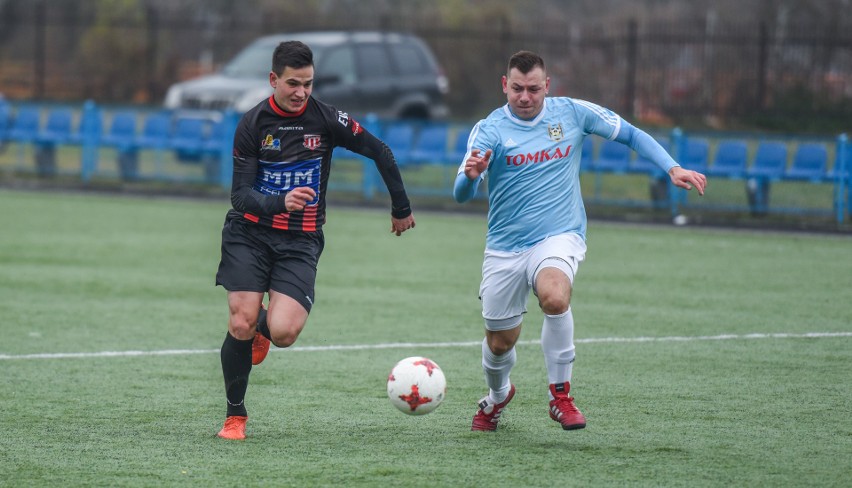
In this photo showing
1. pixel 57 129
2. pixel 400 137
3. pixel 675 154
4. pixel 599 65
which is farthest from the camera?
pixel 599 65

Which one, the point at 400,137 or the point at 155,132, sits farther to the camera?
the point at 155,132

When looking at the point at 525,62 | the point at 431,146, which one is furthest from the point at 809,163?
the point at 525,62

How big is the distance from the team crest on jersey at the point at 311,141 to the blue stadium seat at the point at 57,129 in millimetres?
15687

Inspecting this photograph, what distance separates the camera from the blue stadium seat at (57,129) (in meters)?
20.9

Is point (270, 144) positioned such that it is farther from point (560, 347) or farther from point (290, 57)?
point (560, 347)

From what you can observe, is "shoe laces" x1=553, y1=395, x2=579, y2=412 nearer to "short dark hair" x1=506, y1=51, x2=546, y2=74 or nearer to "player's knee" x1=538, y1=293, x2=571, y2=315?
"player's knee" x1=538, y1=293, x2=571, y2=315

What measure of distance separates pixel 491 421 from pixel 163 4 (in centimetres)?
4521

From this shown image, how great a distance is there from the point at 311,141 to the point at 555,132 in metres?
1.26

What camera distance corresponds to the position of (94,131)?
20.8m

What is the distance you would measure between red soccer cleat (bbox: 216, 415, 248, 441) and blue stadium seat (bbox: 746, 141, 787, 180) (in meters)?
12.6

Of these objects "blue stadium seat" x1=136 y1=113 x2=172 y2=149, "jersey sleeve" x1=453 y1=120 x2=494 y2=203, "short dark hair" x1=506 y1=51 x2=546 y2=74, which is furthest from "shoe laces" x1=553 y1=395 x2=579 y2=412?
"blue stadium seat" x1=136 y1=113 x2=172 y2=149

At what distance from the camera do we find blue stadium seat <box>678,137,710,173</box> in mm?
17500

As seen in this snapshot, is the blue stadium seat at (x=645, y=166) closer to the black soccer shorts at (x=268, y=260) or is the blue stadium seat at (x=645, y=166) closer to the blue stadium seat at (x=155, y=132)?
the blue stadium seat at (x=155, y=132)

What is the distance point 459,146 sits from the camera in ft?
62.5
